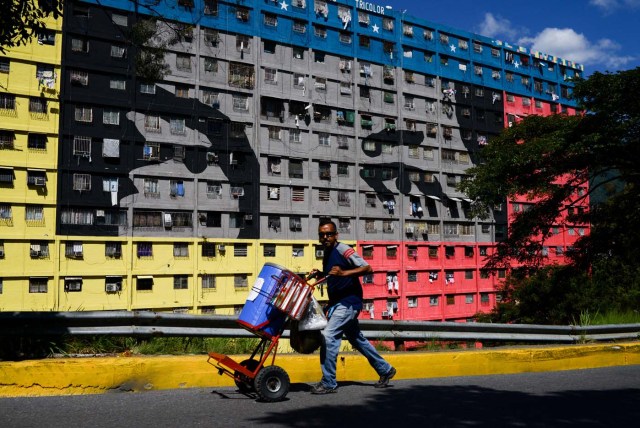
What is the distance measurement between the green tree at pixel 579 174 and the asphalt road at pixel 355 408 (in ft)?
41.1

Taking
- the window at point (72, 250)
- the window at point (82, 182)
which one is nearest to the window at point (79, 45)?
the window at point (82, 182)

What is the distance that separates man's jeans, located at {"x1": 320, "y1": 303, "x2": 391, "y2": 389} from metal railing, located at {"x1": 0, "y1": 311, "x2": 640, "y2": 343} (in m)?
0.93

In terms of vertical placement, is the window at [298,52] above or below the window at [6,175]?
above

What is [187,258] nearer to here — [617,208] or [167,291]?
[167,291]

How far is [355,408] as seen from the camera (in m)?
4.25

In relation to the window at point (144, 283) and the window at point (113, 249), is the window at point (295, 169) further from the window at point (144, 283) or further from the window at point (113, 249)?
the window at point (113, 249)

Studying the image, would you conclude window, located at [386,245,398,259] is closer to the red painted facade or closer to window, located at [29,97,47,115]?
the red painted facade

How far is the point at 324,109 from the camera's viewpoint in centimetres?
3306

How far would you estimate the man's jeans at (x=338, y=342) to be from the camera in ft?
15.9

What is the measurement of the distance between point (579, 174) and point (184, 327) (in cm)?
1602

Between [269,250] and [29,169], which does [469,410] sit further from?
[269,250]

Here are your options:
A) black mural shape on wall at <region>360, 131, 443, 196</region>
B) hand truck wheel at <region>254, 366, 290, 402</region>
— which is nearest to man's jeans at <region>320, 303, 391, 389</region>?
hand truck wheel at <region>254, 366, 290, 402</region>

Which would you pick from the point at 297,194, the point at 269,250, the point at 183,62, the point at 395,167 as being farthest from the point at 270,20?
the point at 269,250

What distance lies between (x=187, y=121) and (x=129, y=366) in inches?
1003
